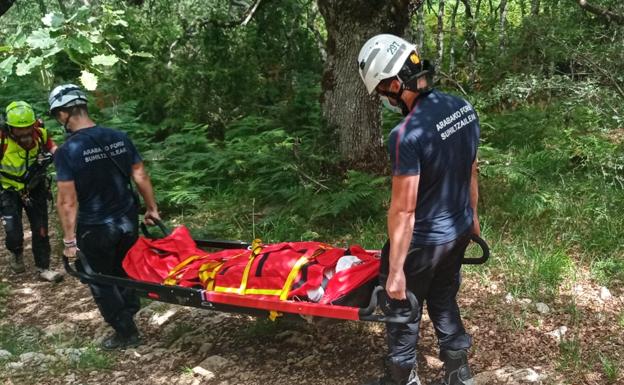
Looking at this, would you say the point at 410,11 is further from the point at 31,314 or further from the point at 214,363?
the point at 31,314

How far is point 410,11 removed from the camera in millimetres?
6633

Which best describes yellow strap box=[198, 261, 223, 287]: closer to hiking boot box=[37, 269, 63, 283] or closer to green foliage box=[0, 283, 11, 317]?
green foliage box=[0, 283, 11, 317]

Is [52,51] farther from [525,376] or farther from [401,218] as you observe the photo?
[525,376]

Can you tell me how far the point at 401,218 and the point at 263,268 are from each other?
1.31 m

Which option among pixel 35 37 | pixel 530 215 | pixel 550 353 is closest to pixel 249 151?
pixel 530 215

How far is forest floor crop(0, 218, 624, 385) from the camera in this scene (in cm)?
396

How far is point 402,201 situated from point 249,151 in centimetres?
559

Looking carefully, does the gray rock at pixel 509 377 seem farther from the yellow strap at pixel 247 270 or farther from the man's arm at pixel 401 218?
the yellow strap at pixel 247 270

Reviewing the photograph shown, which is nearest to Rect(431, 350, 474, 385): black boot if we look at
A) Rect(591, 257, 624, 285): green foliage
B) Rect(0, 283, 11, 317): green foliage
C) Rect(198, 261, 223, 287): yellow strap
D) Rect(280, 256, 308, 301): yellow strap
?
Rect(280, 256, 308, 301): yellow strap

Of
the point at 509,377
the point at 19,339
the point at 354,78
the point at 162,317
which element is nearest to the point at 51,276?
the point at 19,339

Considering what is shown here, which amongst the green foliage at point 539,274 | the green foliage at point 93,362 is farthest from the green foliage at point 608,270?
the green foliage at point 93,362

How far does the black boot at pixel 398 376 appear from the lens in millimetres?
3508

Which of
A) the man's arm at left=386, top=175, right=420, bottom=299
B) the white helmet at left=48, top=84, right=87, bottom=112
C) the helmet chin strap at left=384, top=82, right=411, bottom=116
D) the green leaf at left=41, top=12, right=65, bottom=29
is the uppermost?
the green leaf at left=41, top=12, right=65, bottom=29

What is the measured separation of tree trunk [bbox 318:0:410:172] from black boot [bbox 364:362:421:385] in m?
3.68
